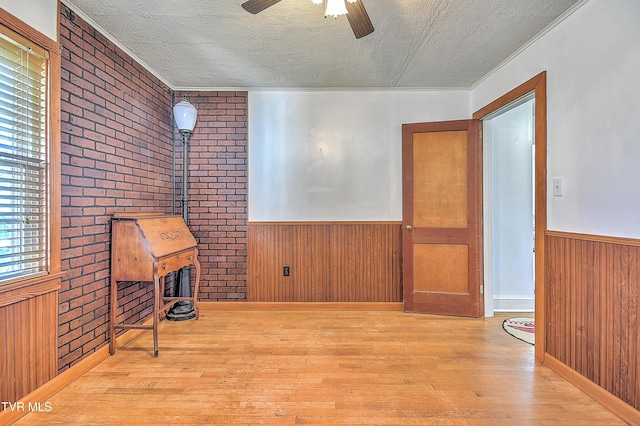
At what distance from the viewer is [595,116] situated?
1761 millimetres

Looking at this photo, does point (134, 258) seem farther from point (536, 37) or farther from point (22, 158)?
point (536, 37)

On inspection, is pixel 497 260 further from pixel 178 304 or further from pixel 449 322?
pixel 178 304

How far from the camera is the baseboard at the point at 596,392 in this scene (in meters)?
1.54

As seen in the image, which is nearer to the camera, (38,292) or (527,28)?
(38,292)

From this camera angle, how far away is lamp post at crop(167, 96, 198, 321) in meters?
2.95

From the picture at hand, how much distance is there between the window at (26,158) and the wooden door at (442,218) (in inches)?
115

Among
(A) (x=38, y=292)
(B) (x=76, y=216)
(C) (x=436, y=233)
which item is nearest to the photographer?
(A) (x=38, y=292)

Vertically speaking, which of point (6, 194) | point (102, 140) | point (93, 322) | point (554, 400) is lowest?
point (554, 400)

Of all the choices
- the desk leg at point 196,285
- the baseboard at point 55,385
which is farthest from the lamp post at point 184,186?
the baseboard at point 55,385

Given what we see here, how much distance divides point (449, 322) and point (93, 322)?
303 cm

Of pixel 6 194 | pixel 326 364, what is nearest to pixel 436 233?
pixel 326 364

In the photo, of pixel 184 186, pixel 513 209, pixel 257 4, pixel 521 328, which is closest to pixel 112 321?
pixel 184 186

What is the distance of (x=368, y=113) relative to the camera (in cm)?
327

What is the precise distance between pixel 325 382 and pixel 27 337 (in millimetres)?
1728
